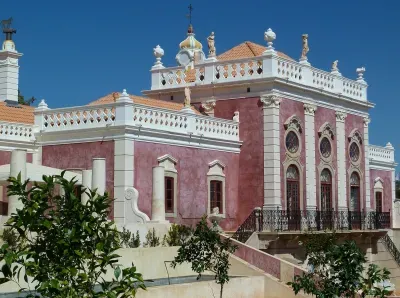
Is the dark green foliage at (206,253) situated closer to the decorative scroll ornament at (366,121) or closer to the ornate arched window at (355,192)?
the ornate arched window at (355,192)

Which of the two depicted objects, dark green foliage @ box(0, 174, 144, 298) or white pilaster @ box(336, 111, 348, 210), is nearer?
dark green foliage @ box(0, 174, 144, 298)

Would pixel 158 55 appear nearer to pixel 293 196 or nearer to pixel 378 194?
pixel 293 196

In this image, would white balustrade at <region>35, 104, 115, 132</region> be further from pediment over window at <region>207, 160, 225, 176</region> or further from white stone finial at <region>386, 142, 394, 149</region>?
white stone finial at <region>386, 142, 394, 149</region>

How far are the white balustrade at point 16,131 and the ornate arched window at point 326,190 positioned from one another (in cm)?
1116

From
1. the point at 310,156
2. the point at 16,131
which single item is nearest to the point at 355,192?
the point at 310,156

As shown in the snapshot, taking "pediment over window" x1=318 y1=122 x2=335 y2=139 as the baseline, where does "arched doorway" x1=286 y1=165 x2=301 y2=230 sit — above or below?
below

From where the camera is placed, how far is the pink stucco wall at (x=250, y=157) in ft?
93.5

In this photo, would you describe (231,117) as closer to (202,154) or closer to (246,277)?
(202,154)

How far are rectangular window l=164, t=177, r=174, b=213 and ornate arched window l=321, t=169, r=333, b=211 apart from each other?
24.6 feet

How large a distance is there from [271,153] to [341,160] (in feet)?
16.6

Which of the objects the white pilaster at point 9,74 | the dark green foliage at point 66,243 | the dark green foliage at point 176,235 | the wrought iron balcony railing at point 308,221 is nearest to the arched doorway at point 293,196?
the wrought iron balcony railing at point 308,221

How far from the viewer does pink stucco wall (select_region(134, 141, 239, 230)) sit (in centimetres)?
2498

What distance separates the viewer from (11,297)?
17.5 m

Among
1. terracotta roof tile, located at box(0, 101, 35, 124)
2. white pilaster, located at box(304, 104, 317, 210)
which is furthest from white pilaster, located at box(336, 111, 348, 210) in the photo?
terracotta roof tile, located at box(0, 101, 35, 124)
